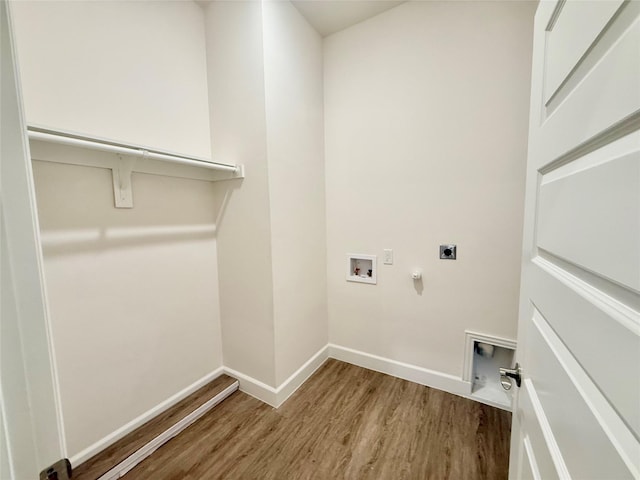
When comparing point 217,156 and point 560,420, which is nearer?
point 560,420

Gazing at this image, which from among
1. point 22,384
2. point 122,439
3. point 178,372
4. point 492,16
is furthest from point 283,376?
point 492,16

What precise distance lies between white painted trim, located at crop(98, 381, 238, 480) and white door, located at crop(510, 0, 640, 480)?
1727 millimetres

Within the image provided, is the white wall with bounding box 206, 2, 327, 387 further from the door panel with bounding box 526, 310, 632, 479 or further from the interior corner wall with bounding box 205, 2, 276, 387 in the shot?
the door panel with bounding box 526, 310, 632, 479

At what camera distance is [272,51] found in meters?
1.62

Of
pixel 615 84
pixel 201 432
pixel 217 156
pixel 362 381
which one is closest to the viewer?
pixel 615 84

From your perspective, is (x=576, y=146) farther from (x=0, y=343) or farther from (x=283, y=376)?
(x=283, y=376)

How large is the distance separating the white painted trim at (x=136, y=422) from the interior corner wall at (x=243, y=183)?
0.28m

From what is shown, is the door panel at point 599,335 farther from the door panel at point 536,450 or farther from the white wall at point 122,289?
the white wall at point 122,289

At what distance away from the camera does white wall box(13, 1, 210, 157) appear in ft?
3.69

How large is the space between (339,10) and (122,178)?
186 centimetres

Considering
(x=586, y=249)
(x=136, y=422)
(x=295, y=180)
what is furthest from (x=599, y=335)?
(x=136, y=422)

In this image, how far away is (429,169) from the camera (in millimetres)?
1784

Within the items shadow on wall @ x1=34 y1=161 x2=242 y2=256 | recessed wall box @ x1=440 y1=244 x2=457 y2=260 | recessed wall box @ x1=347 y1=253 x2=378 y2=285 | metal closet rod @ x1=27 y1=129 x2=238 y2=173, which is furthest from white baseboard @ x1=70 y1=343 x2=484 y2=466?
metal closet rod @ x1=27 y1=129 x2=238 y2=173

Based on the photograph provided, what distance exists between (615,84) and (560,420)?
2.06 feet
